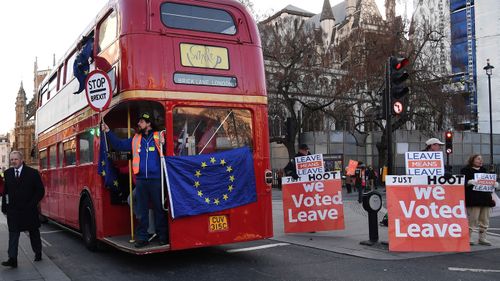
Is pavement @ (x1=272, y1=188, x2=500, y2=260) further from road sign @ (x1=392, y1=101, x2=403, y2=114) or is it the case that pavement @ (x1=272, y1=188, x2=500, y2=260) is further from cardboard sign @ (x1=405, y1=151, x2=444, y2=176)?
road sign @ (x1=392, y1=101, x2=403, y2=114)

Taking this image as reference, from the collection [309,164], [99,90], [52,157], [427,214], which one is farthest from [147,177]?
[52,157]

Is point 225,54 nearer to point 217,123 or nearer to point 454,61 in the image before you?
point 217,123

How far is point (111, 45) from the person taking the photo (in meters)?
7.97

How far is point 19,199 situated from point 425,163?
6.82 metres

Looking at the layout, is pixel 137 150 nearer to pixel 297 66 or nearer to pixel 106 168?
pixel 106 168

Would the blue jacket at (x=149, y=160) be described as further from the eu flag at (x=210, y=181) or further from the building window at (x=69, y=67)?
the building window at (x=69, y=67)

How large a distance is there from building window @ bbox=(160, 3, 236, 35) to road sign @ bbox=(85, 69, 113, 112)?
1259 mm

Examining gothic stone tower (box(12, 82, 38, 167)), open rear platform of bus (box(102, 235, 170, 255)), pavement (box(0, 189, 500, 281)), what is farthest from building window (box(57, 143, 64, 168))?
gothic stone tower (box(12, 82, 38, 167))

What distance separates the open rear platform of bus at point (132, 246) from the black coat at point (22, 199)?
4.00 ft

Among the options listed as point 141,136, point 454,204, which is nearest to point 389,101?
point 454,204

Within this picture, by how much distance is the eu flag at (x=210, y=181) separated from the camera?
732 centimetres

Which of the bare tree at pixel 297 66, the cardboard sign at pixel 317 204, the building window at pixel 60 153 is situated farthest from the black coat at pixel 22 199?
the bare tree at pixel 297 66

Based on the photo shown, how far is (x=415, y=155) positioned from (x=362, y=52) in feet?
66.6

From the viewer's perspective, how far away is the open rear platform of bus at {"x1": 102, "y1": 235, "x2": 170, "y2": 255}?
7.04 meters
